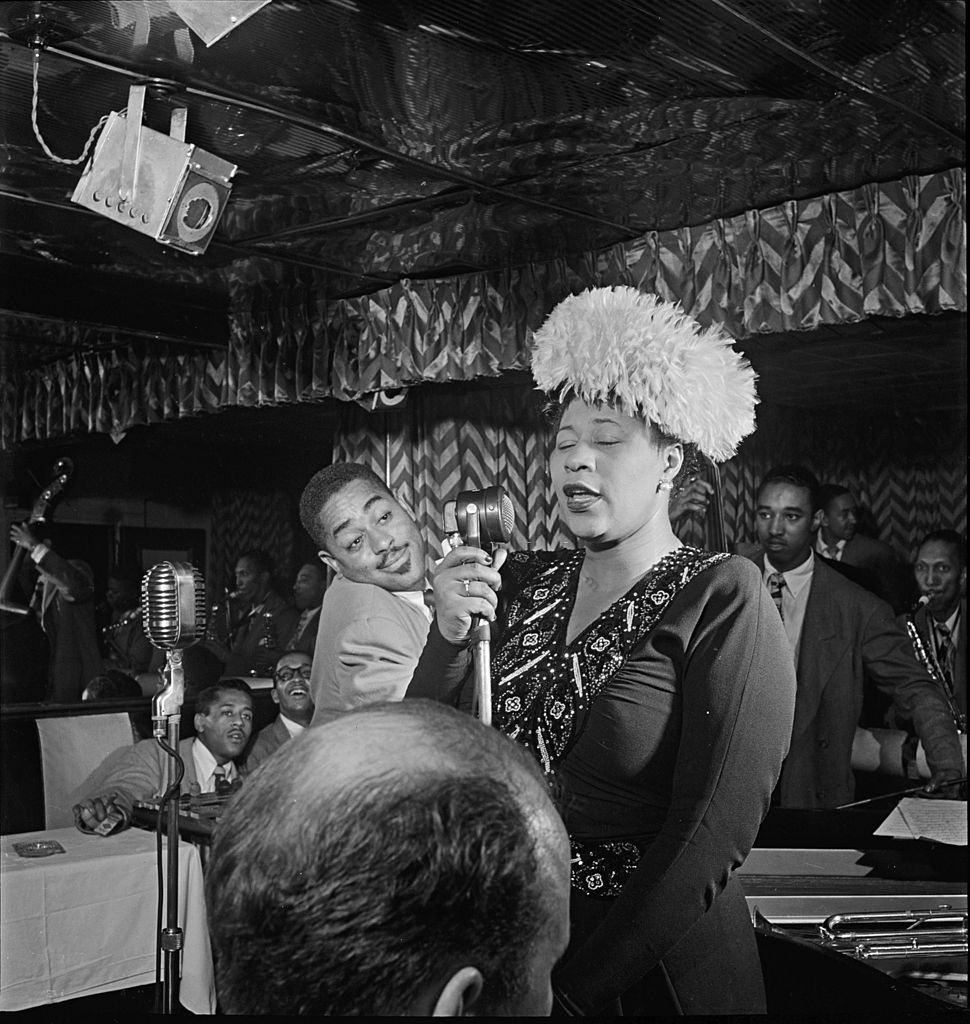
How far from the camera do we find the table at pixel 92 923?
135 centimetres

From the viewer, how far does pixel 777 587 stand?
1.38 meters

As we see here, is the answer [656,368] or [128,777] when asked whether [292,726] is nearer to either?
[128,777]

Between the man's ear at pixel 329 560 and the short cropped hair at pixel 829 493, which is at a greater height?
the short cropped hair at pixel 829 493

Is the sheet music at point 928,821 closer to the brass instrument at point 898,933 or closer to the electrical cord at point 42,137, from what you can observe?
the brass instrument at point 898,933

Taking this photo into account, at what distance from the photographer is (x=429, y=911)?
0.88m

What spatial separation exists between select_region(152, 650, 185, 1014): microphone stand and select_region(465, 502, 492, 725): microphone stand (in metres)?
0.34

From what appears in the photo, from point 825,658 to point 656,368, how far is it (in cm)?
38

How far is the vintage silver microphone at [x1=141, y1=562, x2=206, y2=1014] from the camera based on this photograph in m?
1.37

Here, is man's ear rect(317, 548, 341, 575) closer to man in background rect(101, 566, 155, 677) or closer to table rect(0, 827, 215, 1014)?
man in background rect(101, 566, 155, 677)

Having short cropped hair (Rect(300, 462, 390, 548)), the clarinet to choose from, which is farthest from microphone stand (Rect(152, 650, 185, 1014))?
the clarinet

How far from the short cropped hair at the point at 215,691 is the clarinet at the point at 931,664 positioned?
77 cm

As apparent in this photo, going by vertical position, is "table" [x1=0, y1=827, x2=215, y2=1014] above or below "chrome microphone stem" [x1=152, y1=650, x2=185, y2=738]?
below

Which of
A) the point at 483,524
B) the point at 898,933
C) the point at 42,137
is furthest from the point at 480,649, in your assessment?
the point at 42,137

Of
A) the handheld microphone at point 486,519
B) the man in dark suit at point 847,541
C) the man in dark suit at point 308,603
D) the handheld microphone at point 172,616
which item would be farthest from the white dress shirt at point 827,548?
the handheld microphone at point 172,616
